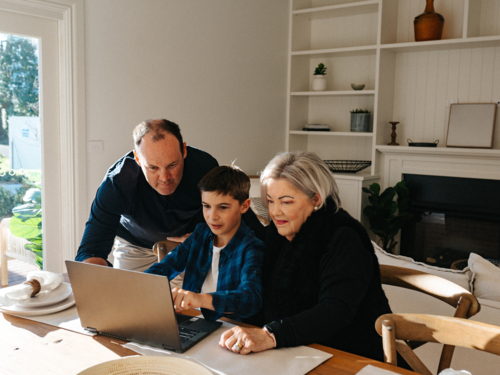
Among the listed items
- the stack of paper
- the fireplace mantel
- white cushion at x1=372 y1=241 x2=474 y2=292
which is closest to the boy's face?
white cushion at x1=372 y1=241 x2=474 y2=292

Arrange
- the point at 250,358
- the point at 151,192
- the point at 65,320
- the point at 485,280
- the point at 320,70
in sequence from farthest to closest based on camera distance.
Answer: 1. the point at 320,70
2. the point at 151,192
3. the point at 485,280
4. the point at 65,320
5. the point at 250,358

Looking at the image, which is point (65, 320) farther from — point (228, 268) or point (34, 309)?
point (228, 268)

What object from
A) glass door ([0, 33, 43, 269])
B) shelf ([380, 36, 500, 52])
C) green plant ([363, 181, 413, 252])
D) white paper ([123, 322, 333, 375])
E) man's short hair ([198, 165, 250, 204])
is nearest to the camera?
white paper ([123, 322, 333, 375])

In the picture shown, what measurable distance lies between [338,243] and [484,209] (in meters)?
3.22

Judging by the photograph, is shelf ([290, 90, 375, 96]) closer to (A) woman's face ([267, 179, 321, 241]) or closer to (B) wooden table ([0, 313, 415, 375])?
(A) woman's face ([267, 179, 321, 241])

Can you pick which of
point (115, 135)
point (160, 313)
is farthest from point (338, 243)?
point (115, 135)

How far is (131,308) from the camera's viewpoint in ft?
3.60

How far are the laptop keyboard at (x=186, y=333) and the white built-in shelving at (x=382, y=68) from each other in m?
3.17

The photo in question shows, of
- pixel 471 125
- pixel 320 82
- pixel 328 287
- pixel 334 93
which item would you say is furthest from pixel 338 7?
pixel 328 287

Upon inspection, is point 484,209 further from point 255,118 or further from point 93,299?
point 93,299

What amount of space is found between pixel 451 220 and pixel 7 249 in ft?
11.6

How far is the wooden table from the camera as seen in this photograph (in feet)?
3.29

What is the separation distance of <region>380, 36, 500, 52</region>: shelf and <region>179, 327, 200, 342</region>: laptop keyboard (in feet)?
11.7

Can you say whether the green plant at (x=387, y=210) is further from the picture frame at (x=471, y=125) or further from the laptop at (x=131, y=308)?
the laptop at (x=131, y=308)
